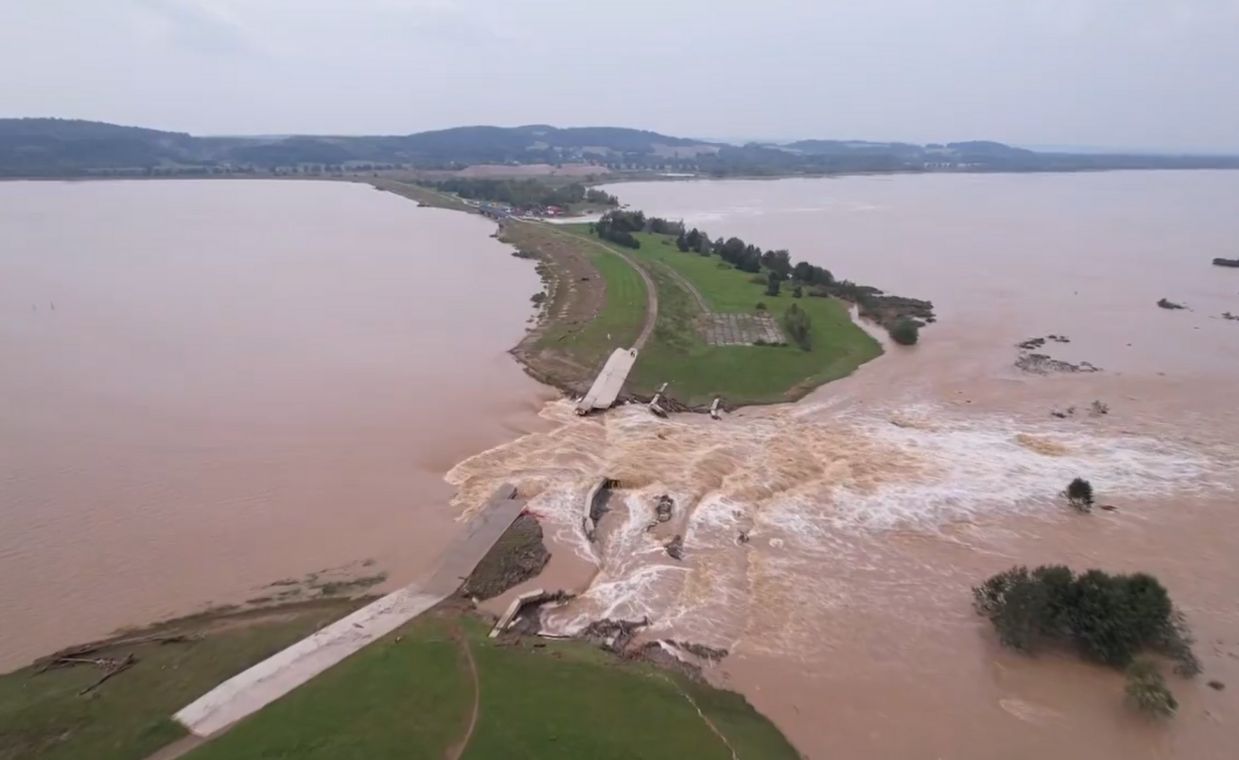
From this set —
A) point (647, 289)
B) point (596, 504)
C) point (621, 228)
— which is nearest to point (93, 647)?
point (596, 504)

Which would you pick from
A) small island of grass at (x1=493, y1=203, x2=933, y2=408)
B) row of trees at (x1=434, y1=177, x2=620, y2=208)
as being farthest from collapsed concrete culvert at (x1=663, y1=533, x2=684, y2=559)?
row of trees at (x1=434, y1=177, x2=620, y2=208)

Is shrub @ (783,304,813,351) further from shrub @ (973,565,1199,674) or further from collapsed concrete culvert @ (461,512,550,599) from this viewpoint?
shrub @ (973,565,1199,674)

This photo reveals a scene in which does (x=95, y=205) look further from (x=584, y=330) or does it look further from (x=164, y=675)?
(x=164, y=675)

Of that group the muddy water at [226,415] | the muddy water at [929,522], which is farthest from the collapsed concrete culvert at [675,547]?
the muddy water at [226,415]

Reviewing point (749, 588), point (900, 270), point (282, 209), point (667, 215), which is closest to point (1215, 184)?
point (667, 215)

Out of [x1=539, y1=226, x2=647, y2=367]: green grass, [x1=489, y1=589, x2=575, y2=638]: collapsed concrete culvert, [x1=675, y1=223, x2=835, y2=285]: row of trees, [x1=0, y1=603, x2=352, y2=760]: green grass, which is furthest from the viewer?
[x1=675, y1=223, x2=835, y2=285]: row of trees
